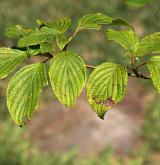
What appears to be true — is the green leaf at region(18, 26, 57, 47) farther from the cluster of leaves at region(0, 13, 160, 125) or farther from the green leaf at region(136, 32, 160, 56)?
the green leaf at region(136, 32, 160, 56)

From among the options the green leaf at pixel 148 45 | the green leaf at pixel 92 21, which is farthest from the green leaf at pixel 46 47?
the green leaf at pixel 148 45

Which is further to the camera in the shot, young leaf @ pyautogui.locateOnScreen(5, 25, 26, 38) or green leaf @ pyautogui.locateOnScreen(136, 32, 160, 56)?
young leaf @ pyautogui.locateOnScreen(5, 25, 26, 38)

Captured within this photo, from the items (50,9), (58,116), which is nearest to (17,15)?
(50,9)

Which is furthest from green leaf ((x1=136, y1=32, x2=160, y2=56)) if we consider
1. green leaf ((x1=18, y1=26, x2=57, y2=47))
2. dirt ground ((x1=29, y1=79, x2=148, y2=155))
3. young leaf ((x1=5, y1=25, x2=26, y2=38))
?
dirt ground ((x1=29, y1=79, x2=148, y2=155))

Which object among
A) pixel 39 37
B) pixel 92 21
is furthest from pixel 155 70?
pixel 39 37

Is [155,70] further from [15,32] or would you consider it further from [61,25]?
[15,32]

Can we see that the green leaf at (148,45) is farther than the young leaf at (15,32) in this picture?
No

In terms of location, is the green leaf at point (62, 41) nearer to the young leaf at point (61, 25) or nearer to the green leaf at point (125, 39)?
the young leaf at point (61, 25)

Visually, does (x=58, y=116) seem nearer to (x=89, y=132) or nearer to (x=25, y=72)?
(x=89, y=132)
